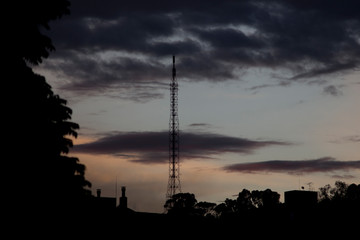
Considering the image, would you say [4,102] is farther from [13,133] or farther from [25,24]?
[25,24]

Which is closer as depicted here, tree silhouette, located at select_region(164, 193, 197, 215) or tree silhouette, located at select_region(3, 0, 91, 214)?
tree silhouette, located at select_region(3, 0, 91, 214)

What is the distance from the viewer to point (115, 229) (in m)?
53.8

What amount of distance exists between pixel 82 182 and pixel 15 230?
3128 millimetres

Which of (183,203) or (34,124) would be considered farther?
(183,203)

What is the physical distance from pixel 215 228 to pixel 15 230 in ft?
114

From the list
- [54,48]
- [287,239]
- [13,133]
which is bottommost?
[287,239]

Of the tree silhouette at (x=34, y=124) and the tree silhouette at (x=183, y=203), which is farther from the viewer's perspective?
the tree silhouette at (x=183, y=203)

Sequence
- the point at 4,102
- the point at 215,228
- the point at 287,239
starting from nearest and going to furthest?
the point at 4,102 → the point at 287,239 → the point at 215,228

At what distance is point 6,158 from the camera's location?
24.0 metres

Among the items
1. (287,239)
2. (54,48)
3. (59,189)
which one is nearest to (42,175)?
(59,189)

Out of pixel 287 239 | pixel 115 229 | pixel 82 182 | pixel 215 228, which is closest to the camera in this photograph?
pixel 82 182

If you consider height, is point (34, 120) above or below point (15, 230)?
above

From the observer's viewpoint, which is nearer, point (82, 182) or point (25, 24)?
point (25, 24)

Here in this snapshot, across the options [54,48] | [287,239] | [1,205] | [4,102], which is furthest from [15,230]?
[287,239]
